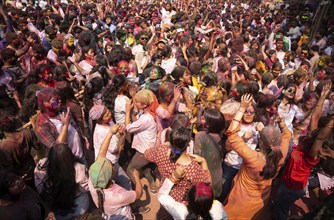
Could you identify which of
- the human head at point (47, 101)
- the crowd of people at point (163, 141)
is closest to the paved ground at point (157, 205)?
Result: the crowd of people at point (163, 141)

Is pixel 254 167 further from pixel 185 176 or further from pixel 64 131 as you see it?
pixel 64 131

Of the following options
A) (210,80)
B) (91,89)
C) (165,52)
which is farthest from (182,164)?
(165,52)

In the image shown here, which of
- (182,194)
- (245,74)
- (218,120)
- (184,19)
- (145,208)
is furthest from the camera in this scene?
(184,19)

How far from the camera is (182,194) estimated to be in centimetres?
263

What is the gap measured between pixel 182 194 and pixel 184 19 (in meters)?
11.2

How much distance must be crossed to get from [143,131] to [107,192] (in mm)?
1201

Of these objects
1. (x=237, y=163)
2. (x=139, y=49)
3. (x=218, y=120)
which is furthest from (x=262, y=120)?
(x=139, y=49)

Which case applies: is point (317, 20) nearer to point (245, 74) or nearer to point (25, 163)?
point (245, 74)

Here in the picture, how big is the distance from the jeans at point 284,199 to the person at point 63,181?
2.44 meters

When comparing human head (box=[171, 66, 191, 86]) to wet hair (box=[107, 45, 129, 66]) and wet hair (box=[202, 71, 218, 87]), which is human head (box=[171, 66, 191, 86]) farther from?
wet hair (box=[107, 45, 129, 66])

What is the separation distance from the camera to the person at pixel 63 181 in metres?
2.63

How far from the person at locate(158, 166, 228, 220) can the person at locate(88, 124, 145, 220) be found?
49cm

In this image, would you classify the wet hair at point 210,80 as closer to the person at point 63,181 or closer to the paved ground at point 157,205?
the paved ground at point 157,205

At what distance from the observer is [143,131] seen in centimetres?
374
